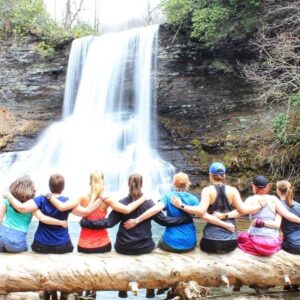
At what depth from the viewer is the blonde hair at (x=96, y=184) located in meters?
4.90

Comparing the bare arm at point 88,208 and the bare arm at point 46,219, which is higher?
the bare arm at point 88,208

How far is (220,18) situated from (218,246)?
12.4m

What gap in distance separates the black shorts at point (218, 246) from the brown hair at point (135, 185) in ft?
3.31

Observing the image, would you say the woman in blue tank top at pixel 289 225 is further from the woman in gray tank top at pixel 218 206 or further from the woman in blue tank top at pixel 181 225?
the woman in blue tank top at pixel 181 225

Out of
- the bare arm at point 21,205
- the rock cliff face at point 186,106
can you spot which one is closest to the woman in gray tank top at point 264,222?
the bare arm at point 21,205

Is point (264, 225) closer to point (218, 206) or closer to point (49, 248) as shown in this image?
point (218, 206)

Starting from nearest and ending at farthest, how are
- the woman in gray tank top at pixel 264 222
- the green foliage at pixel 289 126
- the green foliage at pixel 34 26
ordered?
the woman in gray tank top at pixel 264 222
the green foliage at pixel 289 126
the green foliage at pixel 34 26

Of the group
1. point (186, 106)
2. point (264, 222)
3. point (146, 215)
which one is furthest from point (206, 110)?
point (146, 215)

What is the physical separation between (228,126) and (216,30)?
3.78 m

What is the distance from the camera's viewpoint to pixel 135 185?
4.95 m

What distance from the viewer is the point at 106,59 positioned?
64.8 ft

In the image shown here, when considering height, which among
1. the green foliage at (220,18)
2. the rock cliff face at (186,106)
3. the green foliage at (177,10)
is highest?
the green foliage at (177,10)

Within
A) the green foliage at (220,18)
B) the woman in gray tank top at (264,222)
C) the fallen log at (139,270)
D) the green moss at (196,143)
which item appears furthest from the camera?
the green moss at (196,143)

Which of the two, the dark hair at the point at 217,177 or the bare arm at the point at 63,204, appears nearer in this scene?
the bare arm at the point at 63,204
